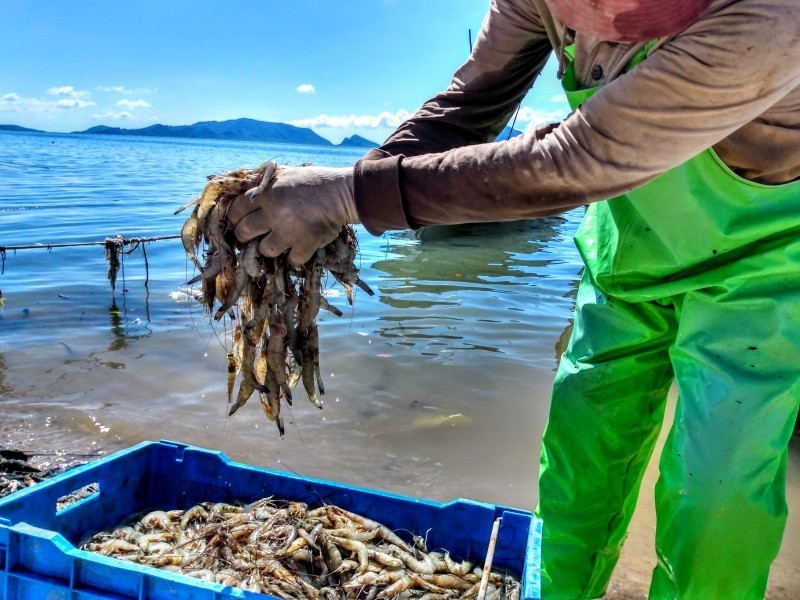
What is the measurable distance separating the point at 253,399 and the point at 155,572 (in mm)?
2836

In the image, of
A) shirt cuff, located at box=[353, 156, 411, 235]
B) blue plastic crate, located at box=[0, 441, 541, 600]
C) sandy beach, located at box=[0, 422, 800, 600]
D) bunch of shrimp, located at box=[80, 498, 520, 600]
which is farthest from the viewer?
sandy beach, located at box=[0, 422, 800, 600]

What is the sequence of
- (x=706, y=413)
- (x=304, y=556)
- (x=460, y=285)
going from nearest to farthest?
1. (x=706, y=413)
2. (x=304, y=556)
3. (x=460, y=285)

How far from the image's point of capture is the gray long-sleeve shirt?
1351mm

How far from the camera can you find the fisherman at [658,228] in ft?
4.68

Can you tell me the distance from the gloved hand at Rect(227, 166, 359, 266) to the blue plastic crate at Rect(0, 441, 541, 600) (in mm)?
976

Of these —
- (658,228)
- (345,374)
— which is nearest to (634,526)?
(658,228)

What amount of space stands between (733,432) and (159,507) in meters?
2.54

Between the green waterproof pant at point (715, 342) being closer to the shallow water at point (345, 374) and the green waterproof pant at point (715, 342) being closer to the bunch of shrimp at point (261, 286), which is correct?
the bunch of shrimp at point (261, 286)

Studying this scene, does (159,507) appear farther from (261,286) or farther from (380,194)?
(380,194)

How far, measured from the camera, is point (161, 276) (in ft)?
29.8

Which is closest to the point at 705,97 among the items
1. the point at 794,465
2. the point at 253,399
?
the point at 794,465

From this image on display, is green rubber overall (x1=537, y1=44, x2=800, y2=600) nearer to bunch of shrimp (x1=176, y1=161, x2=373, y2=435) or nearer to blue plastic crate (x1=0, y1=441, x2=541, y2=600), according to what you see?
blue plastic crate (x1=0, y1=441, x2=541, y2=600)

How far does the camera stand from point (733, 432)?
1.74 meters

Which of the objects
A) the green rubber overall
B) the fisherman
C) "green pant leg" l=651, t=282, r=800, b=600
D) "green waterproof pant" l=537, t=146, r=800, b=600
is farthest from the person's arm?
"green pant leg" l=651, t=282, r=800, b=600
